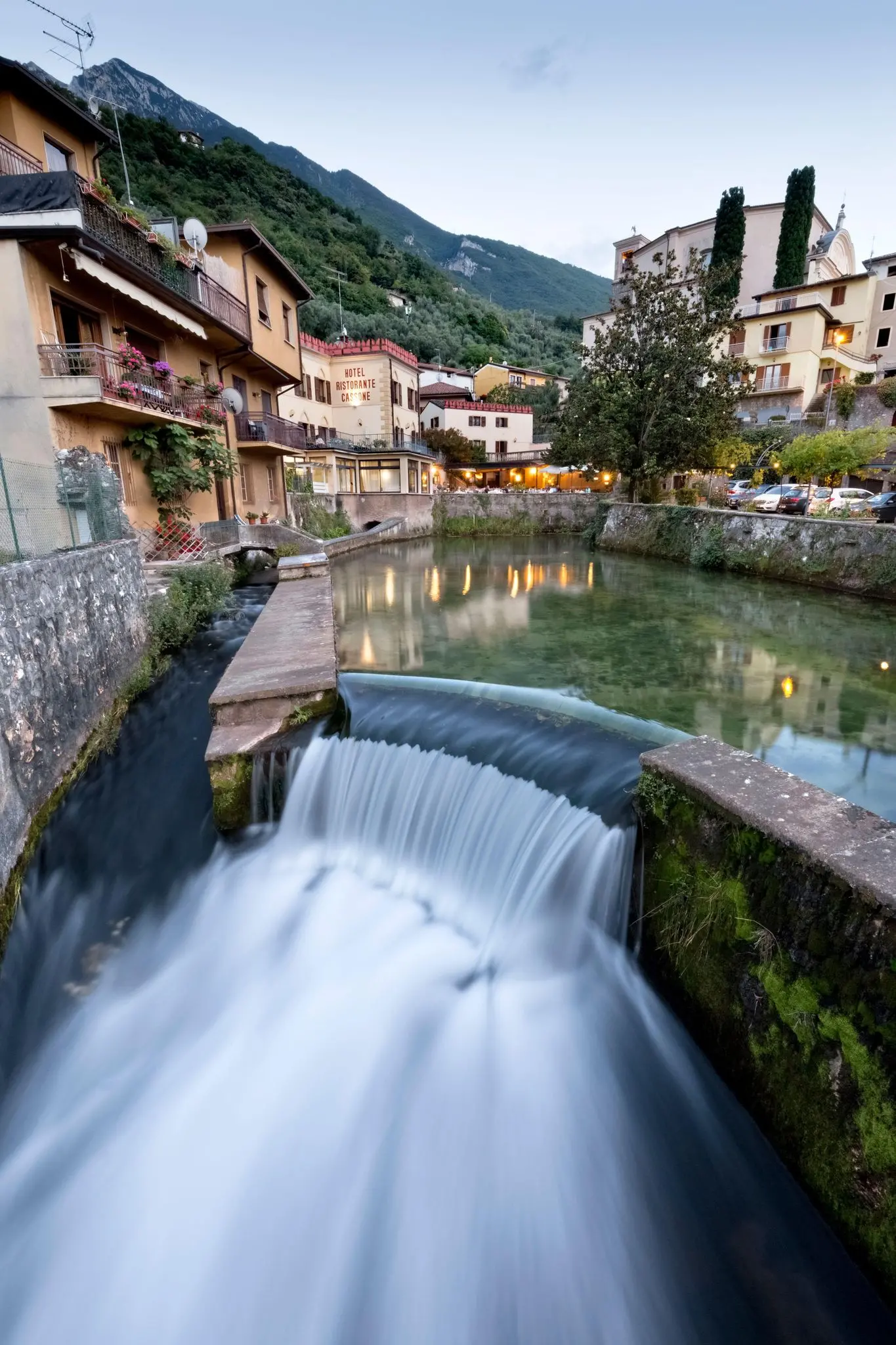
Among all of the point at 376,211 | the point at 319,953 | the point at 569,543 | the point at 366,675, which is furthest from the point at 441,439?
the point at 376,211

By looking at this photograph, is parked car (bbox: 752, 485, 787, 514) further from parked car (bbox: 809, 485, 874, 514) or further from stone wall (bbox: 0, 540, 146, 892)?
stone wall (bbox: 0, 540, 146, 892)

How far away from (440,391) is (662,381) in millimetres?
34578

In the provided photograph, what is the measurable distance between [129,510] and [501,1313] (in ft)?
52.2

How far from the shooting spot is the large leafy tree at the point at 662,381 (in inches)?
919

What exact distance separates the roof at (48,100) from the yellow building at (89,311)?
3cm

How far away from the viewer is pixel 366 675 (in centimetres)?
853

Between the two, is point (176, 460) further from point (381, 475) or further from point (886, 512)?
point (381, 475)

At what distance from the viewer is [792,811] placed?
3.33 metres

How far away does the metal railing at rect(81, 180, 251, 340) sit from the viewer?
12633 millimetres

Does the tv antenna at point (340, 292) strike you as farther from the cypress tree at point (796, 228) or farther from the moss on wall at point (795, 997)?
the moss on wall at point (795, 997)

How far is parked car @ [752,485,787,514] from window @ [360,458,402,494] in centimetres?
1933

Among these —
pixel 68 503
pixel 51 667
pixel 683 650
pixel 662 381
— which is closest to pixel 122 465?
pixel 68 503

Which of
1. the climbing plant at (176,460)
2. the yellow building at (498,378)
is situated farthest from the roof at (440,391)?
the climbing plant at (176,460)

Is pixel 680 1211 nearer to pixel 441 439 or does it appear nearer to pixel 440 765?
pixel 440 765
